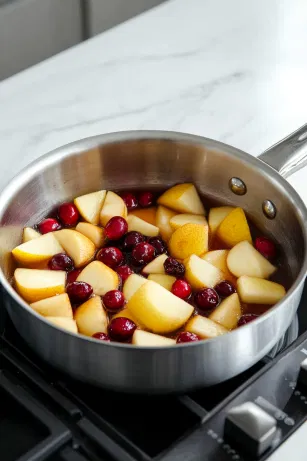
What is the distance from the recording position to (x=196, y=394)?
2.76 ft

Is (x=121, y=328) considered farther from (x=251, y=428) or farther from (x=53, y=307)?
(x=251, y=428)

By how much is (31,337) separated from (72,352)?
0.07 meters

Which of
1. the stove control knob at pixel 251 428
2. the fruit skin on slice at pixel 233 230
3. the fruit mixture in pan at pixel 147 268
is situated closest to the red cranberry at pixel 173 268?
the fruit mixture in pan at pixel 147 268

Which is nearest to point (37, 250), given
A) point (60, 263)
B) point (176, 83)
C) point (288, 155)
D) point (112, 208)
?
point (60, 263)

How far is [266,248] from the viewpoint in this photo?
1.02 m

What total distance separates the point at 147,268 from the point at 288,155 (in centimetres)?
24

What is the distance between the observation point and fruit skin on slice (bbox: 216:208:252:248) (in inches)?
41.3

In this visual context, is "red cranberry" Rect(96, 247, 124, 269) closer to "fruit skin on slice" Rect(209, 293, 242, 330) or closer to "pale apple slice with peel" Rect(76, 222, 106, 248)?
"pale apple slice with peel" Rect(76, 222, 106, 248)

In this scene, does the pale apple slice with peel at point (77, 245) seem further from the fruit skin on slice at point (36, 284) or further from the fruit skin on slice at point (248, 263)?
the fruit skin on slice at point (248, 263)

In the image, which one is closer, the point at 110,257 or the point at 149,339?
the point at 149,339

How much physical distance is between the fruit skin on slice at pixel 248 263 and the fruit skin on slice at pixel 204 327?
11 cm

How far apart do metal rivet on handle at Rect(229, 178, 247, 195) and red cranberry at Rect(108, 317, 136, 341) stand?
29cm

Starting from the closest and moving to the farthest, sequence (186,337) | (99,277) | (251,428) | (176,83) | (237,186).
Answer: (251,428)
(186,337)
(99,277)
(237,186)
(176,83)

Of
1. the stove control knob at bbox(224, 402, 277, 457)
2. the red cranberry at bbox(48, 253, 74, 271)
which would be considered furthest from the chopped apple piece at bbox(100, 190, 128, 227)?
the stove control knob at bbox(224, 402, 277, 457)
